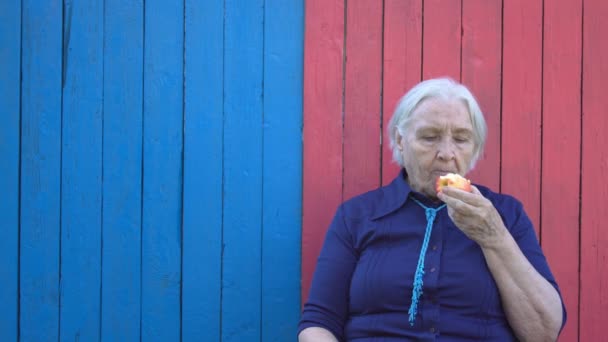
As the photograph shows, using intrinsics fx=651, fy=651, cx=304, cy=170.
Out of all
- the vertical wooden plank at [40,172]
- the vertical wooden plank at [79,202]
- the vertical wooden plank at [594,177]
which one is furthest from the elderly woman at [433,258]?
the vertical wooden plank at [40,172]

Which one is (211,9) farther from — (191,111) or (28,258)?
(28,258)

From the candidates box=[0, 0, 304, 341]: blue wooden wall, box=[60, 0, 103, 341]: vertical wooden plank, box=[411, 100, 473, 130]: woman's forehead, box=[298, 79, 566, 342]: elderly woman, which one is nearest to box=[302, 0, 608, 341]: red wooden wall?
box=[0, 0, 304, 341]: blue wooden wall

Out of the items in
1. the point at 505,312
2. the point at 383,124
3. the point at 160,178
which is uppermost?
the point at 383,124

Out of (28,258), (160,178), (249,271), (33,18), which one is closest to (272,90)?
(160,178)

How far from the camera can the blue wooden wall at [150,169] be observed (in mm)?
2467

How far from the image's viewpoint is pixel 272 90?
255cm

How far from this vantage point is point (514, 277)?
2012mm

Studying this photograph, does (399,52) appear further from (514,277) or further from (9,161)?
(9,161)

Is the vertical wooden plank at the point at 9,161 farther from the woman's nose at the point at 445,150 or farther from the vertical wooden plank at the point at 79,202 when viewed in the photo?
the woman's nose at the point at 445,150

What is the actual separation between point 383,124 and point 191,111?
0.76 m

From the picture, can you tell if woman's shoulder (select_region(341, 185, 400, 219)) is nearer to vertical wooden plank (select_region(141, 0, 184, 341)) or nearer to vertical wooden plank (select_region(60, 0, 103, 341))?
vertical wooden plank (select_region(141, 0, 184, 341))

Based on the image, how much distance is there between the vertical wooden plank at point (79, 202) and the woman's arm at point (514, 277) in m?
1.32

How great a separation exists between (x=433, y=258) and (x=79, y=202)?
1334 millimetres

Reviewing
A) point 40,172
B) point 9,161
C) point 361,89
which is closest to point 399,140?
point 361,89
